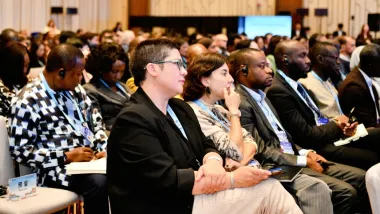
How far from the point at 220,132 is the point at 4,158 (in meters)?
1.33

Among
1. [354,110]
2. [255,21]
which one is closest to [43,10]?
[255,21]

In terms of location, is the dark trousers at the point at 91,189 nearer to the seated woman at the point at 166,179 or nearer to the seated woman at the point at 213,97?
the seated woman at the point at 213,97

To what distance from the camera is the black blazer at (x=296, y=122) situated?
4609mm

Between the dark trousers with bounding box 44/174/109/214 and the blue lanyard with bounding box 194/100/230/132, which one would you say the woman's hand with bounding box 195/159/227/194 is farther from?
the dark trousers with bounding box 44/174/109/214

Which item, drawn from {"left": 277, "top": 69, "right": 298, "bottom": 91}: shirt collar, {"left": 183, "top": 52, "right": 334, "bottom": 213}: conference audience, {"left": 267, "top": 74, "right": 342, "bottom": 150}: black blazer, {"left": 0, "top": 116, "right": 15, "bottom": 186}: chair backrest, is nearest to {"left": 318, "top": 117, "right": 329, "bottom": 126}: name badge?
{"left": 267, "top": 74, "right": 342, "bottom": 150}: black blazer

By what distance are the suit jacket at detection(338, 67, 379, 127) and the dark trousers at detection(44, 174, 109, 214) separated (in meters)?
2.41

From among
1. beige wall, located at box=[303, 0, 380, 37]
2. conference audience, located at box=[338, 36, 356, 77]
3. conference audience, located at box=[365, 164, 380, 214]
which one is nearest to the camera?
conference audience, located at box=[365, 164, 380, 214]

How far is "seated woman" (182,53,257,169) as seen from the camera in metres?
3.63

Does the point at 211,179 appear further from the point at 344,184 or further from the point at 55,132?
the point at 344,184

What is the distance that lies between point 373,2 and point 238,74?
536 inches

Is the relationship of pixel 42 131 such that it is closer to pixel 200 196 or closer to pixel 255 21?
pixel 200 196

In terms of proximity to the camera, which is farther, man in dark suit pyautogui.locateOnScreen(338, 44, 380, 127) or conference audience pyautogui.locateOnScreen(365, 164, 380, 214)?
man in dark suit pyautogui.locateOnScreen(338, 44, 380, 127)

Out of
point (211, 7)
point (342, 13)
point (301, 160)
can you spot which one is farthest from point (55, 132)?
point (211, 7)

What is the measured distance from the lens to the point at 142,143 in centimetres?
274
